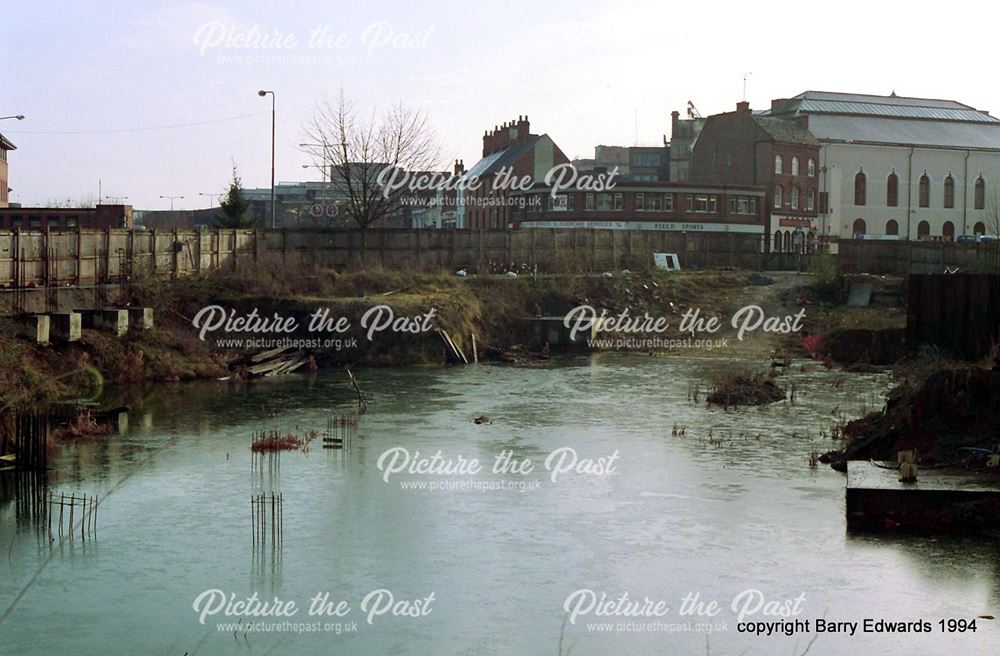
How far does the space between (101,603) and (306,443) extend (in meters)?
11.5

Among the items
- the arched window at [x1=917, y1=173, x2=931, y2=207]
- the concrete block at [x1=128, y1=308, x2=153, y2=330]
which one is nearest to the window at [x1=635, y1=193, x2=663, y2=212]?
the arched window at [x1=917, y1=173, x2=931, y2=207]

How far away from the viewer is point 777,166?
86938 mm

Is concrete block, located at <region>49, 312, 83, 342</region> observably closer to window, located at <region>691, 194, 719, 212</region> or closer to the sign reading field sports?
the sign reading field sports

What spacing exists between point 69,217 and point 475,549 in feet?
213

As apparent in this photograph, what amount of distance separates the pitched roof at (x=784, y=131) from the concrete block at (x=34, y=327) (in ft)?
205

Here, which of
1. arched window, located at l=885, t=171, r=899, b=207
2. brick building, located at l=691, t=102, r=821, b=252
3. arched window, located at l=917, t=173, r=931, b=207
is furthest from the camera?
arched window, located at l=917, t=173, r=931, b=207

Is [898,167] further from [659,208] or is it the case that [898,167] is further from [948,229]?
[659,208]

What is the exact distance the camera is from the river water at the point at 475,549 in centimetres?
1508

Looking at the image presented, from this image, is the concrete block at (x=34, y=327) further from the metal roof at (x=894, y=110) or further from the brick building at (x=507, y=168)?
the metal roof at (x=894, y=110)

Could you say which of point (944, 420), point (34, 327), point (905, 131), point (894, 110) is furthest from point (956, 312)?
point (894, 110)

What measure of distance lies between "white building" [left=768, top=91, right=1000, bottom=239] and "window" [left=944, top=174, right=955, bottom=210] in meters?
0.08

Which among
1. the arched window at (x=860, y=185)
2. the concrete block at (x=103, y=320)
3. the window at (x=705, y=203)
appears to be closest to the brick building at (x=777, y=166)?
the arched window at (x=860, y=185)

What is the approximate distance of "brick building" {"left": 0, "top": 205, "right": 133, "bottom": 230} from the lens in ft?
242

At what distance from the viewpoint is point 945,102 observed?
10575cm
